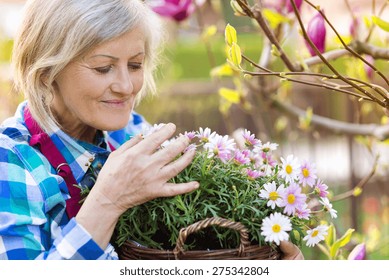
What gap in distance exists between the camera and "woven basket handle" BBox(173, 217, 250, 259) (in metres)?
1.18

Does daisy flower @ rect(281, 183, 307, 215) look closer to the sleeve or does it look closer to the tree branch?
the sleeve

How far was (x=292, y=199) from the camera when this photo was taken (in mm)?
1247

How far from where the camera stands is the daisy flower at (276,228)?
120cm

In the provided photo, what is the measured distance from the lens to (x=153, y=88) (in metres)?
1.74

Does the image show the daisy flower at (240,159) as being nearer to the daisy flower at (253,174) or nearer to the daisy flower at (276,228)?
the daisy flower at (253,174)

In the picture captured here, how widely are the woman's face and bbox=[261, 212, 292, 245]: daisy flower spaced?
1.33 feet

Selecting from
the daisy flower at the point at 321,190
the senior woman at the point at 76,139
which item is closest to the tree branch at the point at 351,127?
the daisy flower at the point at 321,190

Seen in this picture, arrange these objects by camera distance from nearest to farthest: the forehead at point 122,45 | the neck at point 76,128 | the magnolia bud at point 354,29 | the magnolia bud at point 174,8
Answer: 1. the forehead at point 122,45
2. the neck at point 76,128
3. the magnolia bud at point 354,29
4. the magnolia bud at point 174,8

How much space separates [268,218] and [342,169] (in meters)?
3.98

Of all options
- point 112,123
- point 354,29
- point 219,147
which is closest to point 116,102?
point 112,123

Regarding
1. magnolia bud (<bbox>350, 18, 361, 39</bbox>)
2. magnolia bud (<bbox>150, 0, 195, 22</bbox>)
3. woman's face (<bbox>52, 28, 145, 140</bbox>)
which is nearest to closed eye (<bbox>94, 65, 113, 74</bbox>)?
woman's face (<bbox>52, 28, 145, 140</bbox>)

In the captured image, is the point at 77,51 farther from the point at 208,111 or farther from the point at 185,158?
the point at 208,111

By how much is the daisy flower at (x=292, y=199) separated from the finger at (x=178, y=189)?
0.51 ft

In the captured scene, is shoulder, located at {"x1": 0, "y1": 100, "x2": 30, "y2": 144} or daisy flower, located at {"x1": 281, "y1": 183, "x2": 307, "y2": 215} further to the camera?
shoulder, located at {"x1": 0, "y1": 100, "x2": 30, "y2": 144}
